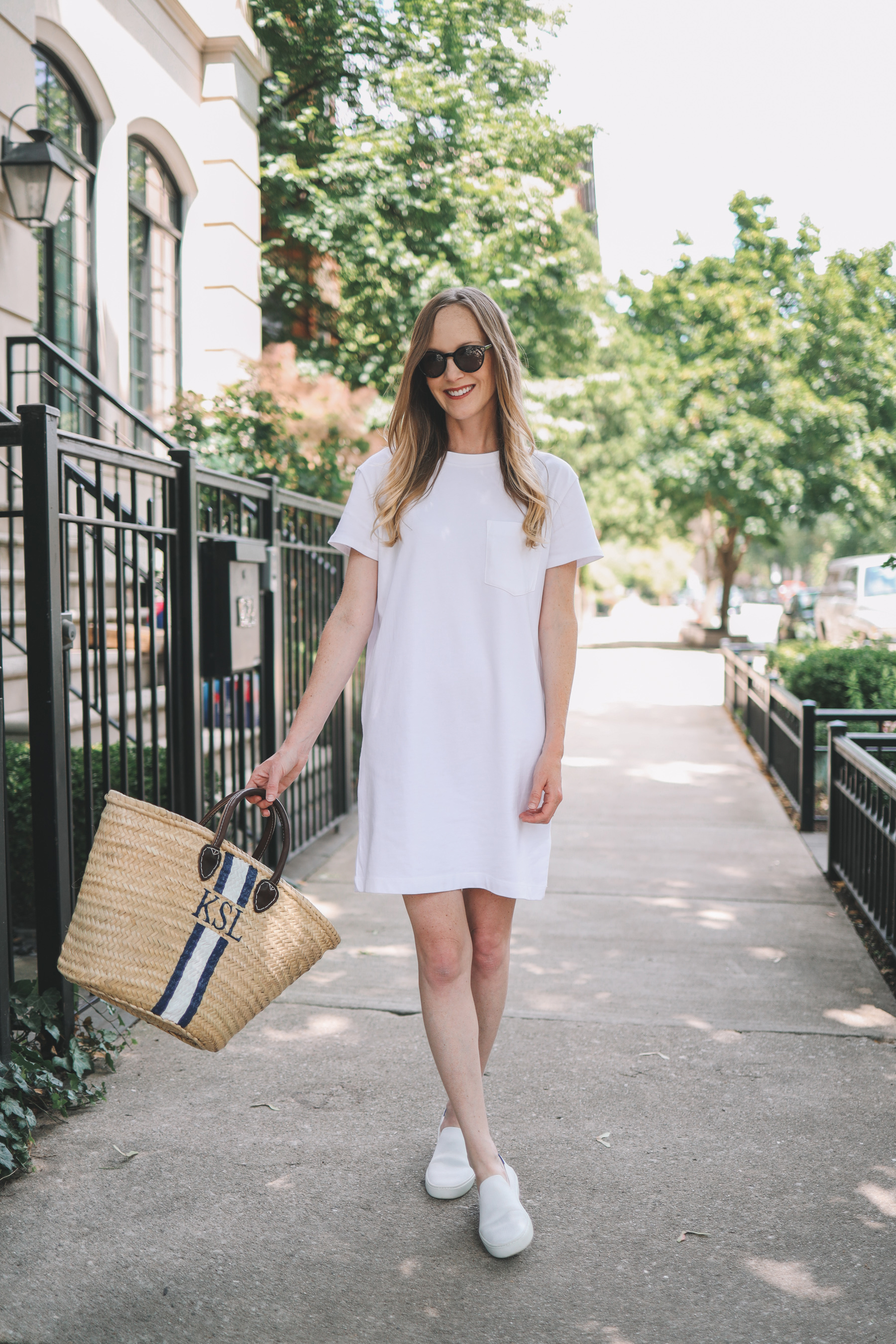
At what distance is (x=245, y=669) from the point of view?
4.96m

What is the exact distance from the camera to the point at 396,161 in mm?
13516

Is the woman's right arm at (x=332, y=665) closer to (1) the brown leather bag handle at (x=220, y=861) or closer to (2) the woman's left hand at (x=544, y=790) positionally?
(1) the brown leather bag handle at (x=220, y=861)

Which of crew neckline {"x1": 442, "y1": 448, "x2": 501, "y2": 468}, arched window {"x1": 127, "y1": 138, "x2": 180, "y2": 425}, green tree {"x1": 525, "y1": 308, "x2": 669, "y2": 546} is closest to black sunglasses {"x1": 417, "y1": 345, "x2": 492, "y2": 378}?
crew neckline {"x1": 442, "y1": 448, "x2": 501, "y2": 468}

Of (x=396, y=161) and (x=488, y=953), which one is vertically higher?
(x=396, y=161)

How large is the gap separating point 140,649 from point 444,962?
186 centimetres

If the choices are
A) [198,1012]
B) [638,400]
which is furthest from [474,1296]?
[638,400]

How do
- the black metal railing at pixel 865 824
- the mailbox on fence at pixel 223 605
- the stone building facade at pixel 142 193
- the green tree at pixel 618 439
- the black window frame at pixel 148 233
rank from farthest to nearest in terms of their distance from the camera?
1. the green tree at pixel 618 439
2. the black window frame at pixel 148 233
3. the stone building facade at pixel 142 193
4. the mailbox on fence at pixel 223 605
5. the black metal railing at pixel 865 824

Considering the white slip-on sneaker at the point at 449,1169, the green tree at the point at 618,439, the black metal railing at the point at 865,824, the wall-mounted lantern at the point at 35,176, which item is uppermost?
the green tree at the point at 618,439

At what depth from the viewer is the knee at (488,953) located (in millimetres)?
2717

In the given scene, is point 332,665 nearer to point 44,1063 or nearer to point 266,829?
point 266,829

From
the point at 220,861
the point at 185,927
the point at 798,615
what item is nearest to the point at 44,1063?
the point at 185,927

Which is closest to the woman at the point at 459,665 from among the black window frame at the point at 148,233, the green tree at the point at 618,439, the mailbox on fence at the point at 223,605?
the mailbox on fence at the point at 223,605

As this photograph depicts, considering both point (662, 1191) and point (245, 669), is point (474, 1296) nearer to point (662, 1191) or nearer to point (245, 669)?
point (662, 1191)

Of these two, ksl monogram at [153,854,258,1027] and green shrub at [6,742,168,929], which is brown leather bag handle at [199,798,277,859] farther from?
green shrub at [6,742,168,929]
